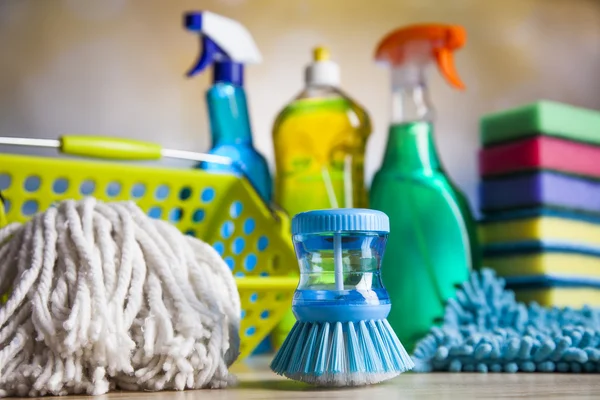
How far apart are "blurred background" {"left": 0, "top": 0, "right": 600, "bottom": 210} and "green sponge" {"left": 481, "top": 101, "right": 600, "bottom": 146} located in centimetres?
17

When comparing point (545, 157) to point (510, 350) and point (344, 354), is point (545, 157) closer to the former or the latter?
point (510, 350)

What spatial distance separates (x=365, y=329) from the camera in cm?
51

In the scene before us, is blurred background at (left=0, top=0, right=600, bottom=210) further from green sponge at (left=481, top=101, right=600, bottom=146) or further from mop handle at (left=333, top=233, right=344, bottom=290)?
mop handle at (left=333, top=233, right=344, bottom=290)

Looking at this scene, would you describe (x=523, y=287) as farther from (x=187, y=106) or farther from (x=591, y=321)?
(x=187, y=106)

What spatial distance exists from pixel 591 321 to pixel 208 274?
1.38ft

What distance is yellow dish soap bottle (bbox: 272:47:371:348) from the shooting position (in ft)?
3.19

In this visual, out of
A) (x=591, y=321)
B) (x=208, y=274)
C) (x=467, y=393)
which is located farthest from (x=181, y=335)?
(x=591, y=321)

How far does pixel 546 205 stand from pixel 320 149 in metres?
0.32

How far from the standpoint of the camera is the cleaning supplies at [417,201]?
33.0 inches

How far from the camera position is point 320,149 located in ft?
3.24

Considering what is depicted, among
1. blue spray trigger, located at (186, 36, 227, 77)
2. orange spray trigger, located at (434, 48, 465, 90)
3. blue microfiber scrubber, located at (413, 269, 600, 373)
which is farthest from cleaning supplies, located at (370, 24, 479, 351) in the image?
blue spray trigger, located at (186, 36, 227, 77)

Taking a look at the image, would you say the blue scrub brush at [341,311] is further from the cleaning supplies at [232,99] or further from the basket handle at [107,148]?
the cleaning supplies at [232,99]

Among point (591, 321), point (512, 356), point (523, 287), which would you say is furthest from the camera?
point (523, 287)

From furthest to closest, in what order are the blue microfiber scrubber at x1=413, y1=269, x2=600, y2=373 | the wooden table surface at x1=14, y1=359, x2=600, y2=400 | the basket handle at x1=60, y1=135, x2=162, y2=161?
1. the basket handle at x1=60, y1=135, x2=162, y2=161
2. the blue microfiber scrubber at x1=413, y1=269, x2=600, y2=373
3. the wooden table surface at x1=14, y1=359, x2=600, y2=400
